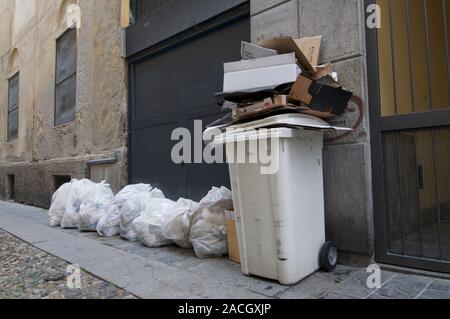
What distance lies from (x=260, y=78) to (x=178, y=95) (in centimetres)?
248

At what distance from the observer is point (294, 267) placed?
8.22ft

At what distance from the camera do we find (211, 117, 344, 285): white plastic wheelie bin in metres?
2.46

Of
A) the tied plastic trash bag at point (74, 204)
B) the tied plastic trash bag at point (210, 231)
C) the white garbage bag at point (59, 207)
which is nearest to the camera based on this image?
the tied plastic trash bag at point (210, 231)

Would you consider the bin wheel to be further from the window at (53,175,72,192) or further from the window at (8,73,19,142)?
the window at (8,73,19,142)

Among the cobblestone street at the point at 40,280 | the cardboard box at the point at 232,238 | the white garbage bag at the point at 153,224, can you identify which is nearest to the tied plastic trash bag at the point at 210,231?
the cardboard box at the point at 232,238

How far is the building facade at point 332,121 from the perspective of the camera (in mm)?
2807

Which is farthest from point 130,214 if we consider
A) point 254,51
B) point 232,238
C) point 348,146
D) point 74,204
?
point 348,146

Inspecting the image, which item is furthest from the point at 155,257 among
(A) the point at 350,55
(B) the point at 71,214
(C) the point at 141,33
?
(C) the point at 141,33

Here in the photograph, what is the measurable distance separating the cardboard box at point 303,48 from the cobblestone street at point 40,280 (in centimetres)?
215

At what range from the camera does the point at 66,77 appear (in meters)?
7.71

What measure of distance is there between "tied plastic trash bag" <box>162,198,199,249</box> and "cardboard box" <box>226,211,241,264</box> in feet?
1.80

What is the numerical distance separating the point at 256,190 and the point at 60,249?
8.24 feet

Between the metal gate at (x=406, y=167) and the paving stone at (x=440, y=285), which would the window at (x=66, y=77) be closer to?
the metal gate at (x=406, y=167)
